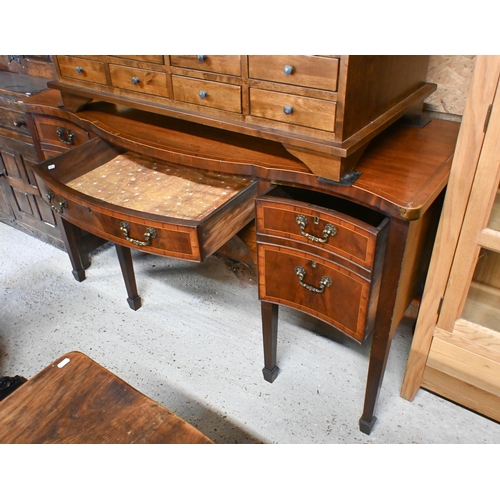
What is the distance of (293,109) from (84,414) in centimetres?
83

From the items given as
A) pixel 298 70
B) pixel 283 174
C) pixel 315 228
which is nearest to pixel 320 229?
pixel 315 228

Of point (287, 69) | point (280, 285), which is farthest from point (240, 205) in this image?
point (287, 69)

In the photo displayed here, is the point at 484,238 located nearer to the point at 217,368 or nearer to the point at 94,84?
the point at 217,368

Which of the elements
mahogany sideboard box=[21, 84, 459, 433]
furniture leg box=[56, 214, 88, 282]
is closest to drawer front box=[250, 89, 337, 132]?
mahogany sideboard box=[21, 84, 459, 433]

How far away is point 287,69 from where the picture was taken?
1.12 meters

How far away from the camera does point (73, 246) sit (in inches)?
83.7

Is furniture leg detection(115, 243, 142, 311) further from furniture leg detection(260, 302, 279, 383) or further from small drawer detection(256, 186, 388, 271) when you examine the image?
small drawer detection(256, 186, 388, 271)

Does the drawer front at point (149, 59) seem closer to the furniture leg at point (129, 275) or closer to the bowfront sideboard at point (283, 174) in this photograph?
the bowfront sideboard at point (283, 174)

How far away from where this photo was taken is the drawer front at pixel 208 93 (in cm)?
126

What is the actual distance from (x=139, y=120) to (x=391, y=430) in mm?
1307

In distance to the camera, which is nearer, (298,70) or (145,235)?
(298,70)

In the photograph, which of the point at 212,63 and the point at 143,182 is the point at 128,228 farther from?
the point at 212,63

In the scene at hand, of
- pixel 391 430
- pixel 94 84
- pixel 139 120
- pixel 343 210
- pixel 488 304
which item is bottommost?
pixel 391 430

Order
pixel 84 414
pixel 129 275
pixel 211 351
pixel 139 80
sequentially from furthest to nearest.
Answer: pixel 129 275 → pixel 211 351 → pixel 139 80 → pixel 84 414
